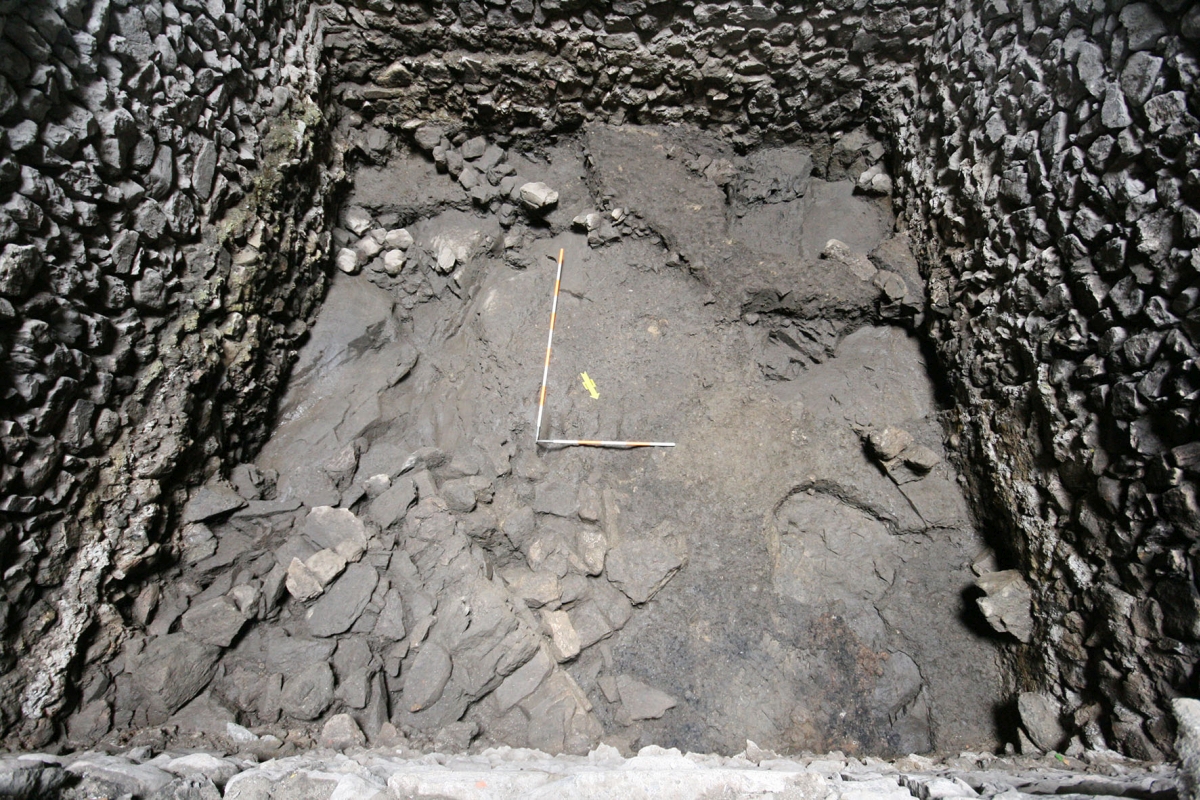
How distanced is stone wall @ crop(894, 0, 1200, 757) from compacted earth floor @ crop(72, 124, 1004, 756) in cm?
44

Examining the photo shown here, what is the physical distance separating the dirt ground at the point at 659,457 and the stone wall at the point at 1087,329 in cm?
44

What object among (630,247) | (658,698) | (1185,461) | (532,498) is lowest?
(658,698)

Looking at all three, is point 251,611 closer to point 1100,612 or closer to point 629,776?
point 629,776

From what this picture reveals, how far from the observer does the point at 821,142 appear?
4.45 meters

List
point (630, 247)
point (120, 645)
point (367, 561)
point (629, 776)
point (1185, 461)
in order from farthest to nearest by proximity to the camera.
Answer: point (630, 247), point (367, 561), point (120, 645), point (1185, 461), point (629, 776)

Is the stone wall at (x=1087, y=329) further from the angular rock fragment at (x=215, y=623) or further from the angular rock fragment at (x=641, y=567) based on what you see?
the angular rock fragment at (x=215, y=623)

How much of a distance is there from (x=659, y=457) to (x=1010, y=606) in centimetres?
181

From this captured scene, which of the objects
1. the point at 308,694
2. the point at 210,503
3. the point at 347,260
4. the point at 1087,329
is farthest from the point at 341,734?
the point at 1087,329

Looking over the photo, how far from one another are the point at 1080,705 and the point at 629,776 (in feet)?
6.34

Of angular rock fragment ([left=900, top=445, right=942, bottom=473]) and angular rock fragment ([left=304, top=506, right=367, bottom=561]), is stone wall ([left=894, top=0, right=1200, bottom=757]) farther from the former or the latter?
angular rock fragment ([left=304, top=506, right=367, bottom=561])

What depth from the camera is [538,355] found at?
3.90 meters

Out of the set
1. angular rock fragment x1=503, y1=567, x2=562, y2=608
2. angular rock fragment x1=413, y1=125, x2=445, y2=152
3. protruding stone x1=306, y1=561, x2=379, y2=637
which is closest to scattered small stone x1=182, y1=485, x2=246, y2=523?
protruding stone x1=306, y1=561, x2=379, y2=637

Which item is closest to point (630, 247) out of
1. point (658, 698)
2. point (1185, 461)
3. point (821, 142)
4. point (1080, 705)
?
point (821, 142)

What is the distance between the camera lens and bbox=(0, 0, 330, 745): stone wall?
2.27 m
